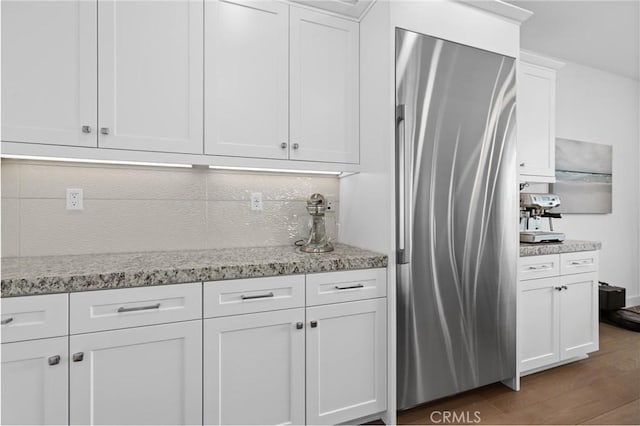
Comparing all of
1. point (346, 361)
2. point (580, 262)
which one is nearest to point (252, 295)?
point (346, 361)

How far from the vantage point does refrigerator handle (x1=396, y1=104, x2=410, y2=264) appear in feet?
5.42

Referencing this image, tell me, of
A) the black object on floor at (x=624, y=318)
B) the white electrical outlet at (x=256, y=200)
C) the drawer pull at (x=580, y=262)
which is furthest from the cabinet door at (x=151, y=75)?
the black object on floor at (x=624, y=318)

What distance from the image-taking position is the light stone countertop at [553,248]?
7.06ft

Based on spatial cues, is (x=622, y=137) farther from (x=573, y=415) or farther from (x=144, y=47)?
(x=144, y=47)

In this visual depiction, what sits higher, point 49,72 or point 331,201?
point 49,72

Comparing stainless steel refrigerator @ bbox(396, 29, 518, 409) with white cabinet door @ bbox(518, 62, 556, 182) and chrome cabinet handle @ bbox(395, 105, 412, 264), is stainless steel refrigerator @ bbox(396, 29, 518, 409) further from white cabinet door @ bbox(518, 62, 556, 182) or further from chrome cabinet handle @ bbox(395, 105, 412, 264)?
white cabinet door @ bbox(518, 62, 556, 182)

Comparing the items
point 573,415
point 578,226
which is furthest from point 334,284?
point 578,226

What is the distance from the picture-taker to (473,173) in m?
1.87

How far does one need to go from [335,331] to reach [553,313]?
5.80 ft

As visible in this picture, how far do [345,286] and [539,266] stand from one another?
1.55 meters

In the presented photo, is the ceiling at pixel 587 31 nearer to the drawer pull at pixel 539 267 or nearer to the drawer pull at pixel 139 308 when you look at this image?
the drawer pull at pixel 539 267

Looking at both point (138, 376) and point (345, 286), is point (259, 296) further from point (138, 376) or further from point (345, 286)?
point (138, 376)

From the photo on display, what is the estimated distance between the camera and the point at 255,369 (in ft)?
4.73

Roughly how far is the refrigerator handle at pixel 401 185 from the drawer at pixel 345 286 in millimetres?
148
